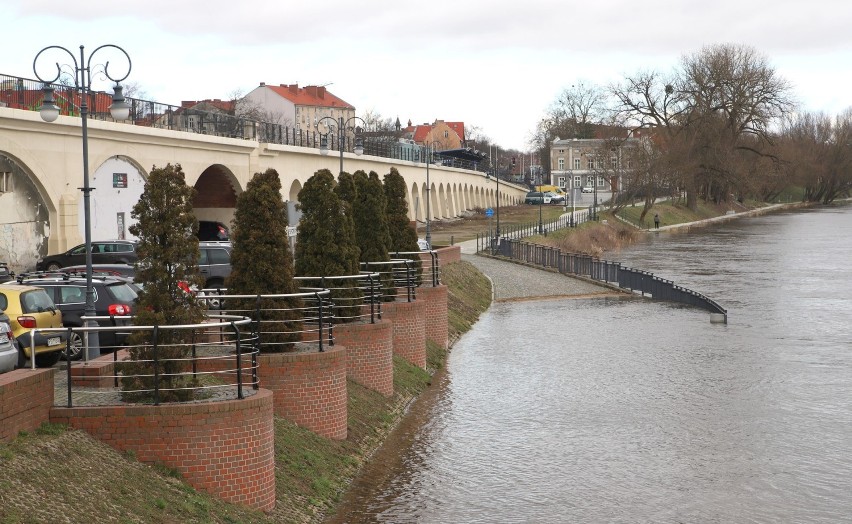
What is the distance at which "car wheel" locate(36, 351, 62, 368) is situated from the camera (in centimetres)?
1723

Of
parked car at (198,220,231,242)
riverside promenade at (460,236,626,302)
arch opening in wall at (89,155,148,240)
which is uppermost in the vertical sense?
arch opening in wall at (89,155,148,240)

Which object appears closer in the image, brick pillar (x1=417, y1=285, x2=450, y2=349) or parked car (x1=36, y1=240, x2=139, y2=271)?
brick pillar (x1=417, y1=285, x2=450, y2=349)

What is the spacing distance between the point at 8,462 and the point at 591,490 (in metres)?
9.63

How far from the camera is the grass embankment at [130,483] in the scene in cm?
1048

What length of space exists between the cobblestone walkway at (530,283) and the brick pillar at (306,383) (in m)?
30.2

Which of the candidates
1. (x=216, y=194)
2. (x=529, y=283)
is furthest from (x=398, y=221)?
(x=529, y=283)

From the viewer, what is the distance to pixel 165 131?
3891cm

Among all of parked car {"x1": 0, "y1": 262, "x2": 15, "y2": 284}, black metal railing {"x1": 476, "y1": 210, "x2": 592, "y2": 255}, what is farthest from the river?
black metal railing {"x1": 476, "y1": 210, "x2": 592, "y2": 255}

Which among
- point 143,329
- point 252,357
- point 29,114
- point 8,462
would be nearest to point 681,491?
point 252,357

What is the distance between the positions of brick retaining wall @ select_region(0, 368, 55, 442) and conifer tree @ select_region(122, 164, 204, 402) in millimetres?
1032

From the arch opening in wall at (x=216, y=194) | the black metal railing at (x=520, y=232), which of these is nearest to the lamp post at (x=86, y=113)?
the arch opening in wall at (x=216, y=194)

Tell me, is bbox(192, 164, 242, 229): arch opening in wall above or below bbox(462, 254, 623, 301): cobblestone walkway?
above

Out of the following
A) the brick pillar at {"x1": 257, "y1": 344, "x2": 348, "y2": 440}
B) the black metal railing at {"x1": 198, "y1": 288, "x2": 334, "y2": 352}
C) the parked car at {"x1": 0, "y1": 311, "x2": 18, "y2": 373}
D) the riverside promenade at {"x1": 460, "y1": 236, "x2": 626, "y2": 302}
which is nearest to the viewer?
the parked car at {"x1": 0, "y1": 311, "x2": 18, "y2": 373}

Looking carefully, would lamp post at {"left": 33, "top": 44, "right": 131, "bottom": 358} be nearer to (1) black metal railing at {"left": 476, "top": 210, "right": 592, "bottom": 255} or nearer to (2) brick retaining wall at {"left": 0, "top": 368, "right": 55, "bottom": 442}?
(2) brick retaining wall at {"left": 0, "top": 368, "right": 55, "bottom": 442}
